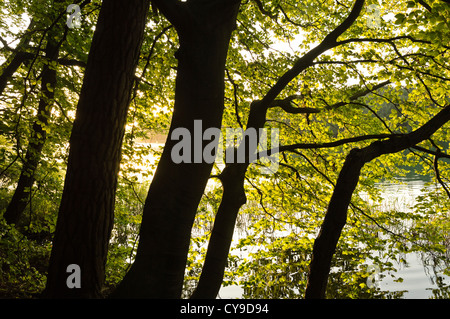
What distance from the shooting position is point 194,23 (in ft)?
8.41

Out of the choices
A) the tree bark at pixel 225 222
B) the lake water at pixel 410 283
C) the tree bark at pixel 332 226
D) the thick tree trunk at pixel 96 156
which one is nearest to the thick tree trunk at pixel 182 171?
the thick tree trunk at pixel 96 156

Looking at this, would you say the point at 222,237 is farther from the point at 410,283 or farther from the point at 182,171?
the point at 410,283

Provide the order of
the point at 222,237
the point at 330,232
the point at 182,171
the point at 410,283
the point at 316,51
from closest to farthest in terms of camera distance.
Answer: the point at 182,171
the point at 330,232
the point at 316,51
the point at 222,237
the point at 410,283

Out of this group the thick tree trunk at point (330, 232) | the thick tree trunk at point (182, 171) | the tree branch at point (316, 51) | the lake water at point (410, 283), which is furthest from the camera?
the lake water at point (410, 283)

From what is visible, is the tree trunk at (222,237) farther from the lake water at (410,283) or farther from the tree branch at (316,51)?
the lake water at (410,283)

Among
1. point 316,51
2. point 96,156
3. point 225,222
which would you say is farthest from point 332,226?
point 96,156

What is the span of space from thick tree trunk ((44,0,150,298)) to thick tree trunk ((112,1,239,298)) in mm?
352

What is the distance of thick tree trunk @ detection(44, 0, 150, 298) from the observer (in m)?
2.46

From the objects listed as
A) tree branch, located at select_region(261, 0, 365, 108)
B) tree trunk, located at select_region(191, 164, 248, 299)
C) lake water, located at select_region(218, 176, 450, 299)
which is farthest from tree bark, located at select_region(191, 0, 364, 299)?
lake water, located at select_region(218, 176, 450, 299)

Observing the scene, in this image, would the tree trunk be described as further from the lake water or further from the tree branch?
the lake water

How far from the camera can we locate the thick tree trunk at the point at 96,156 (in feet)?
8.08

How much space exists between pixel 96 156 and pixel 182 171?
728 mm

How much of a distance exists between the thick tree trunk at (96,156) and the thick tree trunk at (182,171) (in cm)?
35

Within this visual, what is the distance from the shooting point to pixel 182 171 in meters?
2.52
